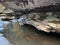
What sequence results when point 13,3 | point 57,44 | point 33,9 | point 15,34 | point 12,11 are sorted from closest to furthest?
point 57,44
point 15,34
point 33,9
point 13,3
point 12,11

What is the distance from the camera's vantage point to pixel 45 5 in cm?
396

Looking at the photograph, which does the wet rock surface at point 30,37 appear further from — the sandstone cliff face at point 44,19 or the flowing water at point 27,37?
the sandstone cliff face at point 44,19

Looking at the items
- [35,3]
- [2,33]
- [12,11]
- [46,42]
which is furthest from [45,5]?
[12,11]

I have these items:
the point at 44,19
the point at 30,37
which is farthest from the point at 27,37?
the point at 44,19

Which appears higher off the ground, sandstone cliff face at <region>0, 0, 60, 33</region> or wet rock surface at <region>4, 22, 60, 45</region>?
sandstone cliff face at <region>0, 0, 60, 33</region>

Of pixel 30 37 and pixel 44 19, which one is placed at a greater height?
pixel 44 19

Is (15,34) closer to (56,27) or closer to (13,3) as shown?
A: (56,27)

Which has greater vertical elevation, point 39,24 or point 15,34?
point 39,24

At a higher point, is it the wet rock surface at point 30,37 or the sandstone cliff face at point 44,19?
the sandstone cliff face at point 44,19

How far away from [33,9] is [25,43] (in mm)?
1387

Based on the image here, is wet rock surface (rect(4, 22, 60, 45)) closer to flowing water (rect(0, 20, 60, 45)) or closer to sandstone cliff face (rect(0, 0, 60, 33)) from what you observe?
flowing water (rect(0, 20, 60, 45))

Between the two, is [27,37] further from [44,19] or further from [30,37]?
[44,19]

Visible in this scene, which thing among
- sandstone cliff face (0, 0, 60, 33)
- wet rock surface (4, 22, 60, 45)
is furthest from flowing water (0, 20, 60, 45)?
sandstone cliff face (0, 0, 60, 33)

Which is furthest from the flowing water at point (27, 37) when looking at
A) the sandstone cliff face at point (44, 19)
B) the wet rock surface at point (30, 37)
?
the sandstone cliff face at point (44, 19)
